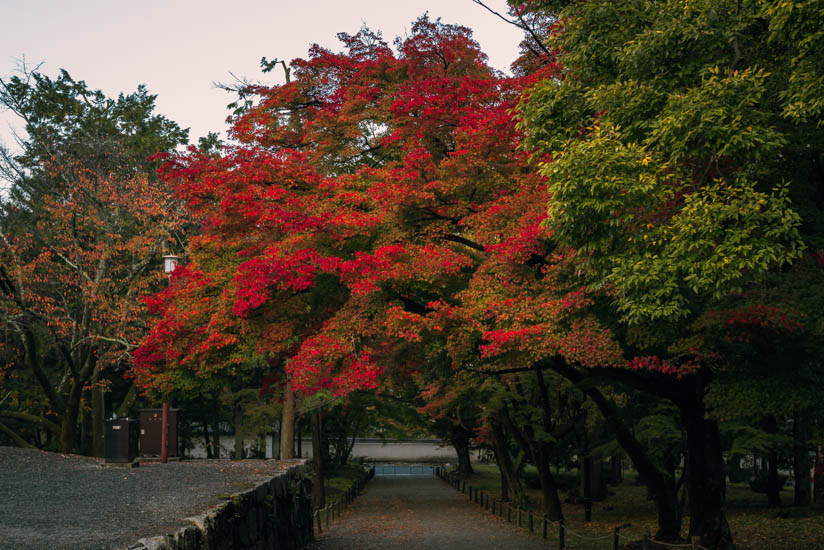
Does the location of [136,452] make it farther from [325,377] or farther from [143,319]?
[143,319]

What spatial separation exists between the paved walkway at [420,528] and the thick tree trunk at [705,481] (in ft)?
16.9

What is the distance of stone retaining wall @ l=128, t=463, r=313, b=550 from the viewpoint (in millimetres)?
7456

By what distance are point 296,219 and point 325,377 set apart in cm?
363

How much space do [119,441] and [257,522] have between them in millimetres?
6911

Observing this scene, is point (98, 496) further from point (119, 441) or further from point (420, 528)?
point (420, 528)

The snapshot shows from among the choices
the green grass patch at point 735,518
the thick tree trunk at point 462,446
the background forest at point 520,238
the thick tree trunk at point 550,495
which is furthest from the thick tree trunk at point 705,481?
the thick tree trunk at point 462,446

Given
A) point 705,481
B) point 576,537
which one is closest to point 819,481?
point 576,537

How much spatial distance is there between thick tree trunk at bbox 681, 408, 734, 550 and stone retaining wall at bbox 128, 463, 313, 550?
834cm

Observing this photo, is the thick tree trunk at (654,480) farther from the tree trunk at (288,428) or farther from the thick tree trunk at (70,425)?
the thick tree trunk at (70,425)

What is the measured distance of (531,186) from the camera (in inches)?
533

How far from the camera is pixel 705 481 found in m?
14.0

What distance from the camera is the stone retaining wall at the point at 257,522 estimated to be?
746cm

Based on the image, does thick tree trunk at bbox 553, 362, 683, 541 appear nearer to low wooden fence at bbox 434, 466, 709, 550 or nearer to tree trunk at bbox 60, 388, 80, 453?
low wooden fence at bbox 434, 466, 709, 550

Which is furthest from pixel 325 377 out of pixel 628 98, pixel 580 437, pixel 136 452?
pixel 580 437
